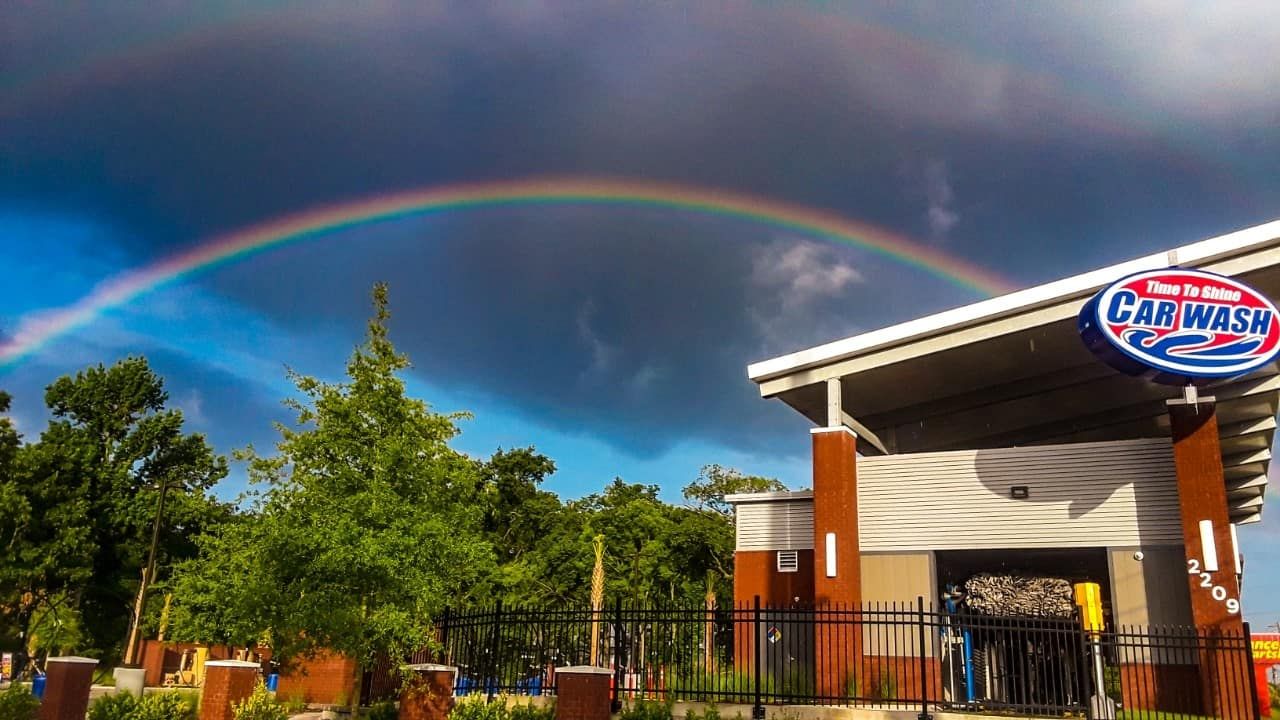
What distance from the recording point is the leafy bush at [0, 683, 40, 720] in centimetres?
1928

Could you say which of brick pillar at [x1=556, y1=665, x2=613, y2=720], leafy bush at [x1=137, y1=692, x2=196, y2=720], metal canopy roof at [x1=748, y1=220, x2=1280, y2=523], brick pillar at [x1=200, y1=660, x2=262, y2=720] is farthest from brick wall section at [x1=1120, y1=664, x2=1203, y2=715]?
leafy bush at [x1=137, y1=692, x2=196, y2=720]

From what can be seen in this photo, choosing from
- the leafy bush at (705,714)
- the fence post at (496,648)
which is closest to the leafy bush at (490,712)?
the fence post at (496,648)

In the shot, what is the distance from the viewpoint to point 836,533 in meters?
24.0

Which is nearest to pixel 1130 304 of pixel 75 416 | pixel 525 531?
pixel 525 531

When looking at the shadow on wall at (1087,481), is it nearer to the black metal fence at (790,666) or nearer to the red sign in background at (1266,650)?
the black metal fence at (790,666)

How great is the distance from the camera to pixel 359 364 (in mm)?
20656

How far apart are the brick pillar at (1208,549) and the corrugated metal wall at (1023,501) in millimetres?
954

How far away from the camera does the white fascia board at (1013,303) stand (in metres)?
21.7

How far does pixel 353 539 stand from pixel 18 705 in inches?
328

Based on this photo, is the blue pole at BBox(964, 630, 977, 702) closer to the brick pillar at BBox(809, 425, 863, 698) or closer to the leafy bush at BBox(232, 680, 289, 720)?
the brick pillar at BBox(809, 425, 863, 698)

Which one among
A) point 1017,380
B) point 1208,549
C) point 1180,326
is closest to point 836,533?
point 1017,380

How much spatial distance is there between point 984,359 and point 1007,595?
5.99 m

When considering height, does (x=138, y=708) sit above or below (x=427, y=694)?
below

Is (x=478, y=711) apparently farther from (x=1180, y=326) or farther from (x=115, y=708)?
(x=1180, y=326)
